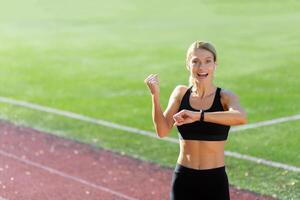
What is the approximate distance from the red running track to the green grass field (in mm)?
393

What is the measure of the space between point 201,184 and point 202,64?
35.3 inches

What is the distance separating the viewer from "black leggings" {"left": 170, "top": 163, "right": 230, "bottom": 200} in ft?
18.3

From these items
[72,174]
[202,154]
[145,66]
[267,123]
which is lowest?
[145,66]

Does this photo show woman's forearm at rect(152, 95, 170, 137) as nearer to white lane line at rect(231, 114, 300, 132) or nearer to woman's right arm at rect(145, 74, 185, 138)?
woman's right arm at rect(145, 74, 185, 138)

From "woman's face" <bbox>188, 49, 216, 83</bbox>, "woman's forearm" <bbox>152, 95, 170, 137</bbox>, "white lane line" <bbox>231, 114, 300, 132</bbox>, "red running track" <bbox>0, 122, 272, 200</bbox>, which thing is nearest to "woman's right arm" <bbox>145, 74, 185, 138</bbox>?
"woman's forearm" <bbox>152, 95, 170, 137</bbox>

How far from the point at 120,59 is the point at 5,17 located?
1303cm

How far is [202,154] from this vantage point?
5.58 metres

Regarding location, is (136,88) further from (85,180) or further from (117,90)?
(85,180)

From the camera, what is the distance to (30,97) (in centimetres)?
1570

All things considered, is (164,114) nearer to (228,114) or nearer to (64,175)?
(228,114)

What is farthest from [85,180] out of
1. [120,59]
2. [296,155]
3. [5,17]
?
[5,17]

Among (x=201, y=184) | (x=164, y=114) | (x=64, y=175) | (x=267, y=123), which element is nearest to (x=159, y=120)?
(x=164, y=114)

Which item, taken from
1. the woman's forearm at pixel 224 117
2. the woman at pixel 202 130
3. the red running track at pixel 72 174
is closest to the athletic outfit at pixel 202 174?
the woman at pixel 202 130

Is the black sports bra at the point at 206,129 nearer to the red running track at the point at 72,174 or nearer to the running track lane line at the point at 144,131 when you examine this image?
the red running track at the point at 72,174
